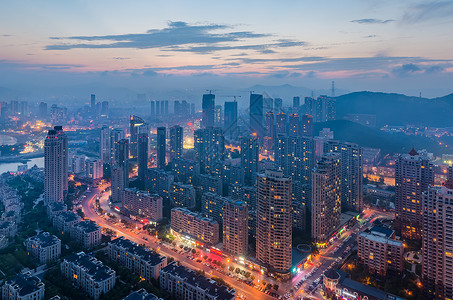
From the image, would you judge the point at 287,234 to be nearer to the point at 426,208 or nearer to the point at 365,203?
the point at 426,208

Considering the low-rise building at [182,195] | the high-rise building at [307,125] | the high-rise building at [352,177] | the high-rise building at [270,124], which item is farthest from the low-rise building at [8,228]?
the high-rise building at [307,125]

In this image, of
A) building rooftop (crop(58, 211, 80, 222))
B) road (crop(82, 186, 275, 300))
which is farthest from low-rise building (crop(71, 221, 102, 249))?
road (crop(82, 186, 275, 300))

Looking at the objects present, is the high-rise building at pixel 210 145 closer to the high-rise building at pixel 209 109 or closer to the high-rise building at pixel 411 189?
the high-rise building at pixel 209 109

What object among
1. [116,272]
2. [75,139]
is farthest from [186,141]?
[116,272]

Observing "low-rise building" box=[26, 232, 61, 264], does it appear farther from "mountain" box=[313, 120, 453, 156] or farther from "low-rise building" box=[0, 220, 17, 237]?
"mountain" box=[313, 120, 453, 156]

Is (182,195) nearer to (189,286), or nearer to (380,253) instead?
(189,286)
